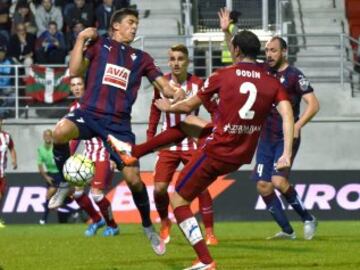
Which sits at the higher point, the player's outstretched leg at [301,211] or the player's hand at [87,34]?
the player's hand at [87,34]

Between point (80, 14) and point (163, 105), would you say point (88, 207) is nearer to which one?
point (163, 105)

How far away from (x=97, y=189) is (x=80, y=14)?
1042cm

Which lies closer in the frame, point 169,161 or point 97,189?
point 169,161

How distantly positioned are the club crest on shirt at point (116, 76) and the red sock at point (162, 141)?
69cm

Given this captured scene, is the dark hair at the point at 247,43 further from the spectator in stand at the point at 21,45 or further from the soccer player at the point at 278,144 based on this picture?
the spectator in stand at the point at 21,45

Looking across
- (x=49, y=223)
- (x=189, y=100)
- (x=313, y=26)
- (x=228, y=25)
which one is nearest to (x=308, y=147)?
(x=313, y=26)

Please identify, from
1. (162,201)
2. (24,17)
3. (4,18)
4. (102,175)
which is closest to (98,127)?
(162,201)

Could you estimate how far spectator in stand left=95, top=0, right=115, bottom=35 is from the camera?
28609mm


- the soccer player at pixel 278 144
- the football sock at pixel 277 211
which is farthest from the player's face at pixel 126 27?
the football sock at pixel 277 211

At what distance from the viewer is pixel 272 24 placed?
2978 centimetres

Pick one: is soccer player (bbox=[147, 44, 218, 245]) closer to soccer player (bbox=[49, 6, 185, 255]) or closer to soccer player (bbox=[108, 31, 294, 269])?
soccer player (bbox=[49, 6, 185, 255])

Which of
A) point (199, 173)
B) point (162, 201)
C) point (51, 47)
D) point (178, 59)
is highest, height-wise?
point (178, 59)

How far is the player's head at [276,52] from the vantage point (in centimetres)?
1755

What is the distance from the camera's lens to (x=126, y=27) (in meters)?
14.5
